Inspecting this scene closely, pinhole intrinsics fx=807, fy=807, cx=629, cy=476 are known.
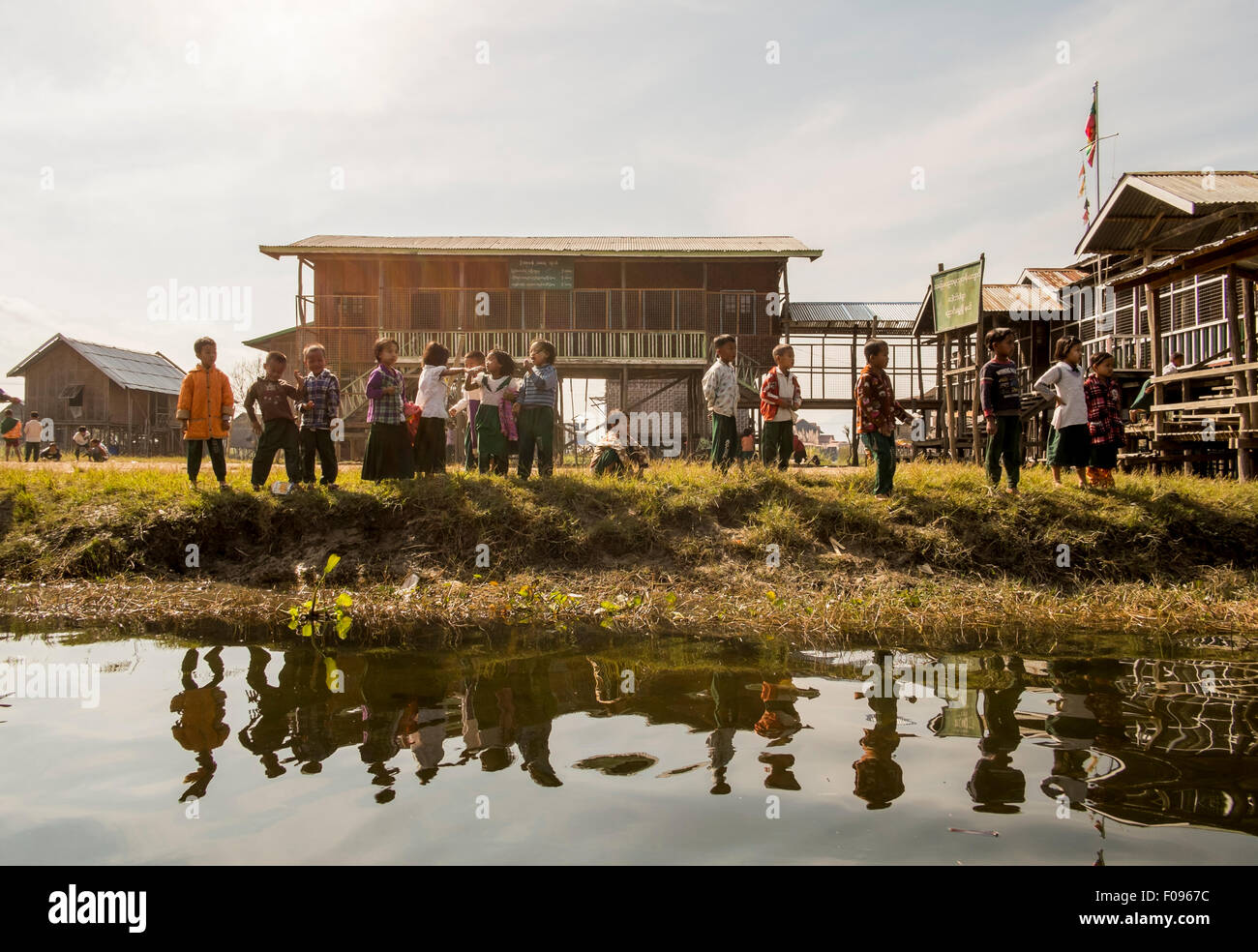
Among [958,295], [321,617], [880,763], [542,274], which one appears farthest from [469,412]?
[542,274]

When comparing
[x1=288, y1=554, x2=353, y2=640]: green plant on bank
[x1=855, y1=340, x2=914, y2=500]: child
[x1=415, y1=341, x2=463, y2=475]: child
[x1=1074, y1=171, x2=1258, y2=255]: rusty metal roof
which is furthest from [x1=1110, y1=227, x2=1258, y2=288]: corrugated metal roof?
[x1=288, y1=554, x2=353, y2=640]: green plant on bank

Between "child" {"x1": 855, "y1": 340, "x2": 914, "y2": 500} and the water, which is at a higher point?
"child" {"x1": 855, "y1": 340, "x2": 914, "y2": 500}

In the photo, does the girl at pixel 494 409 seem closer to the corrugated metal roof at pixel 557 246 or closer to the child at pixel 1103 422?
the child at pixel 1103 422

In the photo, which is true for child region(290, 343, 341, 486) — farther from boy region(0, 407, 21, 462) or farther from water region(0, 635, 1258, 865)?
boy region(0, 407, 21, 462)

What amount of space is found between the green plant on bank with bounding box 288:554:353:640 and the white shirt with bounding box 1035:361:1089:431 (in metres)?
6.05

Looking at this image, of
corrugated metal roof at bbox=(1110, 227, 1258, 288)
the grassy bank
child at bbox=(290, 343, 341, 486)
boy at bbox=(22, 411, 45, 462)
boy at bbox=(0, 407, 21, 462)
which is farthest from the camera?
boy at bbox=(22, 411, 45, 462)

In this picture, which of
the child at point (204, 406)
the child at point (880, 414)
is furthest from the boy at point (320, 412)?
the child at point (880, 414)

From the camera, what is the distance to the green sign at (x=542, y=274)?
20250 millimetres

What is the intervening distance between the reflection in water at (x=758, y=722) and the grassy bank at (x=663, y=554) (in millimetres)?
1058

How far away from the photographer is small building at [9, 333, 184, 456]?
29.8 metres

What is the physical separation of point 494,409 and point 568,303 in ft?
43.5

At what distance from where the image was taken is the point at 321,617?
5.21 metres
